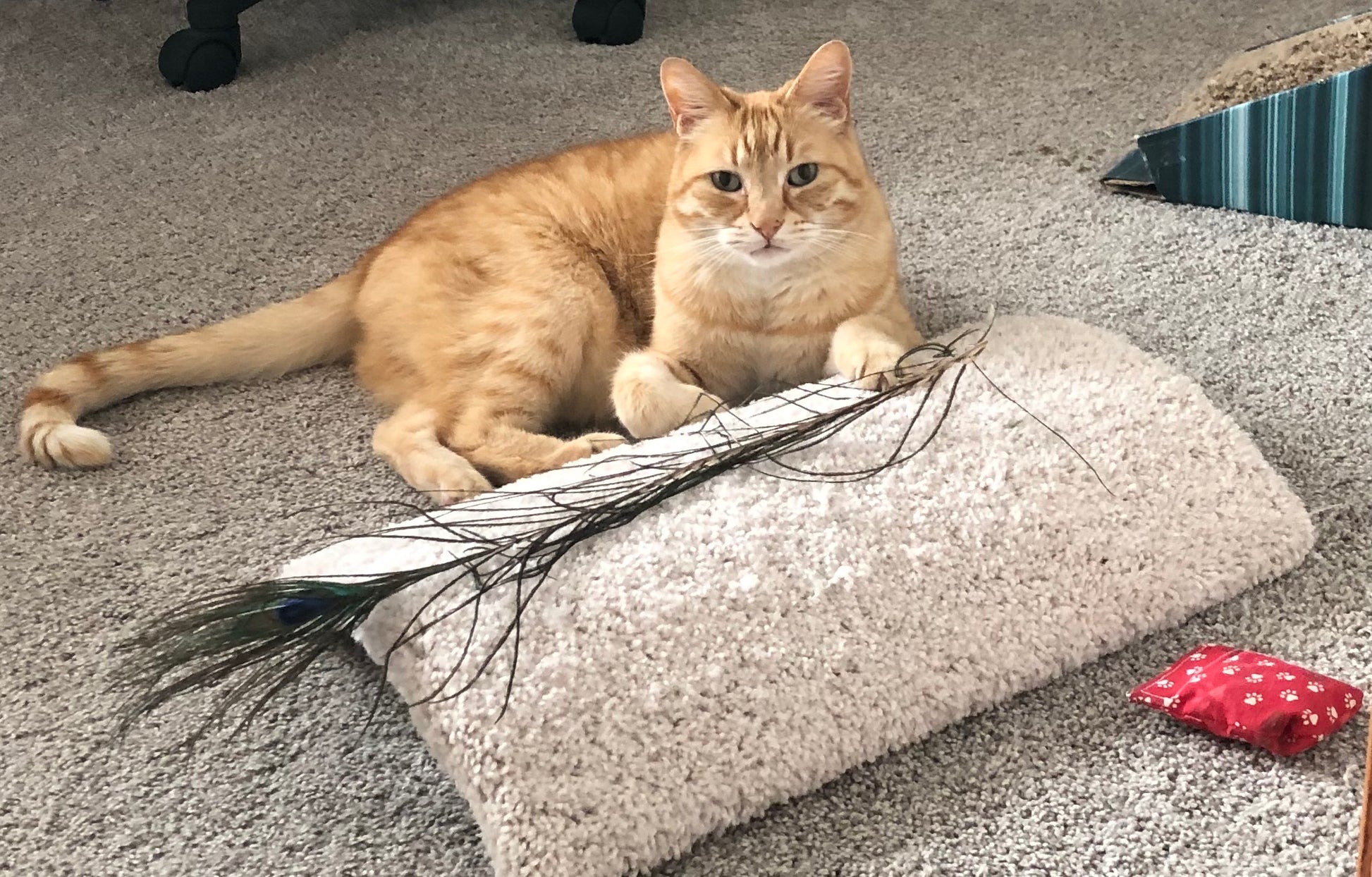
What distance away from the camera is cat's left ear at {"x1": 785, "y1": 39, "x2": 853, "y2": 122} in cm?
137

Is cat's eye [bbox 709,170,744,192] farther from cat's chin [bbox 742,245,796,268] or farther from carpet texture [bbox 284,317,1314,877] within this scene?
carpet texture [bbox 284,317,1314,877]

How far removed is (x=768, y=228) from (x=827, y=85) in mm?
183

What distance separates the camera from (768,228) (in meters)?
1.36

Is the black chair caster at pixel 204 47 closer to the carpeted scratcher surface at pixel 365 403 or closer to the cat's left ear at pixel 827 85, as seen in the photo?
the carpeted scratcher surface at pixel 365 403

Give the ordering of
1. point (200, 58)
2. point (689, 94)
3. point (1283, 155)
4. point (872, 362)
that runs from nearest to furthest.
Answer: point (872, 362), point (689, 94), point (1283, 155), point (200, 58)

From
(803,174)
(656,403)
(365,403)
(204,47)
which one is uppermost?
(803,174)

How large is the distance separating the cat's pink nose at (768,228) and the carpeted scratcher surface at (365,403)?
419 millimetres

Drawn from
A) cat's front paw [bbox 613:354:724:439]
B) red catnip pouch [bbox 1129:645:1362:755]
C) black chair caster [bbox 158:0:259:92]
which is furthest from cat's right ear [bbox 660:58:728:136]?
black chair caster [bbox 158:0:259:92]

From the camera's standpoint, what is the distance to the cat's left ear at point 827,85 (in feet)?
4.51

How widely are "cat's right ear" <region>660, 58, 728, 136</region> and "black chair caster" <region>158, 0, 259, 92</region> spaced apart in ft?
4.48

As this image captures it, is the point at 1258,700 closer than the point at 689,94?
Yes

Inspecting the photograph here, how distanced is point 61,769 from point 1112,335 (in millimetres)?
1106

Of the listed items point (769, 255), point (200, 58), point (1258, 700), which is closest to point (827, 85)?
point (769, 255)

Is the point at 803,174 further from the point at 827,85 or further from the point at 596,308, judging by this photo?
the point at 596,308
